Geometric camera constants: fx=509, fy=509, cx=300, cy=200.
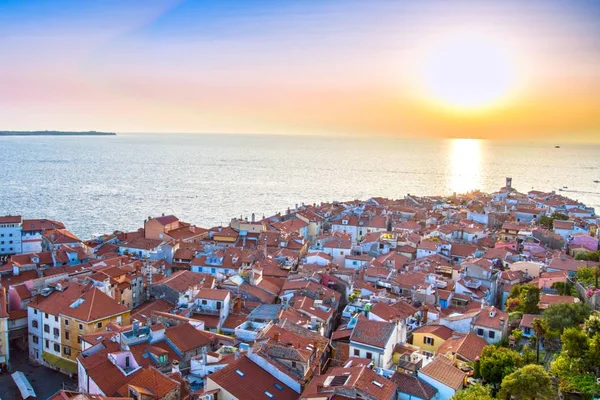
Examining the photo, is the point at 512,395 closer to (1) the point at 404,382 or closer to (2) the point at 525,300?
(1) the point at 404,382

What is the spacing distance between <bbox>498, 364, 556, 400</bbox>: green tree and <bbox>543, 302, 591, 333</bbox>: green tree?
9.47 m

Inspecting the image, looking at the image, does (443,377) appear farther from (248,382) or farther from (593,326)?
(248,382)

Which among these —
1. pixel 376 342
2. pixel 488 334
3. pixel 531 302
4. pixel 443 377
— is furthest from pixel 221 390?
pixel 531 302

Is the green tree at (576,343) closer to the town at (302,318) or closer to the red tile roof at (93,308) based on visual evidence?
the town at (302,318)

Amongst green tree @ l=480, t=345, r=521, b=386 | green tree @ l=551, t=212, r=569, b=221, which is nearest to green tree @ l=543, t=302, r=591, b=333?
green tree @ l=480, t=345, r=521, b=386

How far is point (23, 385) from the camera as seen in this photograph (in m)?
27.7

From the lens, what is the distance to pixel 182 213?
97.9 m

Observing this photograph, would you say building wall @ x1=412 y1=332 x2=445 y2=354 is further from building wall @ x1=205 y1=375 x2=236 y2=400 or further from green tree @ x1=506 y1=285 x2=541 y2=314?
building wall @ x1=205 y1=375 x2=236 y2=400

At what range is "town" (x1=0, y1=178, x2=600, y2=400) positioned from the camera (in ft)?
71.9

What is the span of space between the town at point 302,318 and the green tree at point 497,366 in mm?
58

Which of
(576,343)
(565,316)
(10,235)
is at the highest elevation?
(576,343)

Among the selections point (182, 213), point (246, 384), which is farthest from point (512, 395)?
point (182, 213)

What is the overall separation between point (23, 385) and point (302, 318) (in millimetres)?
15766

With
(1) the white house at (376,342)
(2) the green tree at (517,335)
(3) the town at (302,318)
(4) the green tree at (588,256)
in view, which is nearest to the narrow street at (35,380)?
(3) the town at (302,318)
